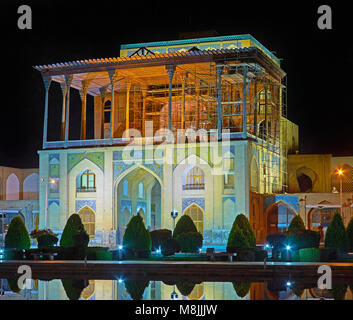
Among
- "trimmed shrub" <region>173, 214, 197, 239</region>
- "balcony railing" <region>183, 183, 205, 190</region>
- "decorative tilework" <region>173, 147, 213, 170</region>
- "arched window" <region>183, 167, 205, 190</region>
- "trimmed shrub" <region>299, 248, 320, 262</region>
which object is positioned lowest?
"trimmed shrub" <region>299, 248, 320, 262</region>

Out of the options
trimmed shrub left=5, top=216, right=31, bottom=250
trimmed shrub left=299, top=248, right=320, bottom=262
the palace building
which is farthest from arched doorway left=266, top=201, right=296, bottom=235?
trimmed shrub left=5, top=216, right=31, bottom=250

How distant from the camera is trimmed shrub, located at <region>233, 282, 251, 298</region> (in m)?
17.6

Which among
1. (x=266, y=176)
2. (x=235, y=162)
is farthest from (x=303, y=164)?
(x=235, y=162)

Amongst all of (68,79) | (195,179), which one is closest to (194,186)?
(195,179)

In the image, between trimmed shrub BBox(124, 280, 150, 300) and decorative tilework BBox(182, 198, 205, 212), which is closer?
trimmed shrub BBox(124, 280, 150, 300)

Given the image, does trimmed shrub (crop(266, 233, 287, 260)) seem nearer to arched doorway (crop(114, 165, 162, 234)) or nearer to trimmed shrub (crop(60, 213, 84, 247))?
trimmed shrub (crop(60, 213, 84, 247))

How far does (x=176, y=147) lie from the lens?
124 ft

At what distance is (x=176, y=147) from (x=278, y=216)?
6.26 metres

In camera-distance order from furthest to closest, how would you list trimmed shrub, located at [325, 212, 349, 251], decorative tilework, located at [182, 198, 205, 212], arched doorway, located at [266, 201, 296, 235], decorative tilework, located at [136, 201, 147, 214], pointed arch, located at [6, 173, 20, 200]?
pointed arch, located at [6, 173, 20, 200], decorative tilework, located at [136, 201, 147, 214], arched doorway, located at [266, 201, 296, 235], decorative tilework, located at [182, 198, 205, 212], trimmed shrub, located at [325, 212, 349, 251]

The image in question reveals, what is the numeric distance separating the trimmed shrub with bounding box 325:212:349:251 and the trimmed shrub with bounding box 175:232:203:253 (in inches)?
197

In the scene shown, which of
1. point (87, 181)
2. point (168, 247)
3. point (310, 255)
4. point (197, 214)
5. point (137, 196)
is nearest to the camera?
point (310, 255)

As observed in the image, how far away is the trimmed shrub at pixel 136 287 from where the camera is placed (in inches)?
691

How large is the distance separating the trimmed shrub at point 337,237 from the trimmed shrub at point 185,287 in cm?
778

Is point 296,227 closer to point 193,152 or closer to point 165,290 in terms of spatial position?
point 165,290
